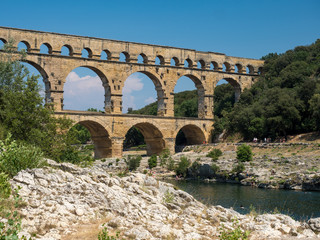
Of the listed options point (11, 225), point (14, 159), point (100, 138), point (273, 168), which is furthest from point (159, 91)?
point (11, 225)

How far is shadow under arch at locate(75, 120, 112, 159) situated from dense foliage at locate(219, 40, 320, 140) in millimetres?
10935

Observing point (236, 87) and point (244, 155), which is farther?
point (236, 87)

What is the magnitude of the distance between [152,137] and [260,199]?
18.3m

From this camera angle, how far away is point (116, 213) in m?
8.48

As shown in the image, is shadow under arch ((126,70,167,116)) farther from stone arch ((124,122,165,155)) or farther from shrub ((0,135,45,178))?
shrub ((0,135,45,178))

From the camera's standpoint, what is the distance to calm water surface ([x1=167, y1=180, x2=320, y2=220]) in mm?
16625

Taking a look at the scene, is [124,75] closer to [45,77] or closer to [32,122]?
[45,77]

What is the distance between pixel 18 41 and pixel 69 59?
395 centimetres

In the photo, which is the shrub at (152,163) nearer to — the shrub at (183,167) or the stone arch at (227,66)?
the shrub at (183,167)

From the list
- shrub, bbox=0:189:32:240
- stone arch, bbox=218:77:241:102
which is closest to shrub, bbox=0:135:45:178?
shrub, bbox=0:189:32:240

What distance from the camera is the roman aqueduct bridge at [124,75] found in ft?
101

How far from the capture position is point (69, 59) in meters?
31.6

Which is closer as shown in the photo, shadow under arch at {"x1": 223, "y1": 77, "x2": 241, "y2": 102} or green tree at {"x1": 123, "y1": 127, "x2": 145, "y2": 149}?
shadow under arch at {"x1": 223, "y1": 77, "x2": 241, "y2": 102}

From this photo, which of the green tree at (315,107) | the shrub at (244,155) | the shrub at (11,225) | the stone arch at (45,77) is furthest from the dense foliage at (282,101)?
the shrub at (11,225)
